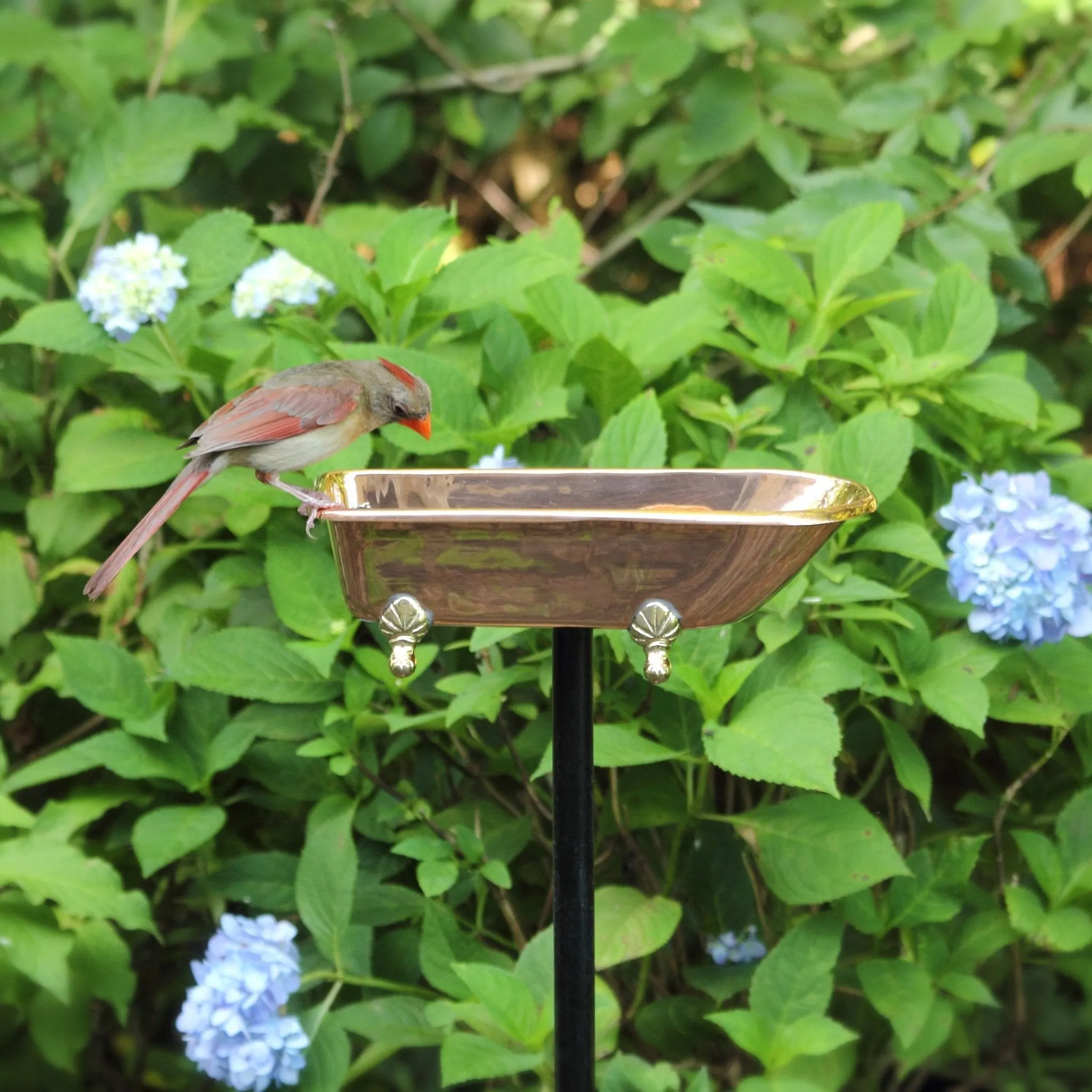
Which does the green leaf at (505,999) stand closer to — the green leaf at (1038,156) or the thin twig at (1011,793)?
the thin twig at (1011,793)

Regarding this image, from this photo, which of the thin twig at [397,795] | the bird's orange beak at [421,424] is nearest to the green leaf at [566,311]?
the bird's orange beak at [421,424]

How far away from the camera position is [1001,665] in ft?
5.58

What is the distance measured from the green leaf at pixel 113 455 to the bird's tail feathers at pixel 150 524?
0.42 m

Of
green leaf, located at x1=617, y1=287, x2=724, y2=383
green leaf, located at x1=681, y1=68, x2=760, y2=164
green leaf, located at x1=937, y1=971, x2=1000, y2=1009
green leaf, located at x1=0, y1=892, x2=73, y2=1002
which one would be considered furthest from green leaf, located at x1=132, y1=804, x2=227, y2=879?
green leaf, located at x1=681, y1=68, x2=760, y2=164

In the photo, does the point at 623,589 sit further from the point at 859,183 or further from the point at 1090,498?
the point at 859,183

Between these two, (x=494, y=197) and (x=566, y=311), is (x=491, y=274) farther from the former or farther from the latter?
(x=494, y=197)

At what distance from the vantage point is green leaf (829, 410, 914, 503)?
166 cm

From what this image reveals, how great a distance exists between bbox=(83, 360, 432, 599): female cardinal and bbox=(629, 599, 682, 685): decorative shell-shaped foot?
38 centimetres

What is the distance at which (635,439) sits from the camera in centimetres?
171

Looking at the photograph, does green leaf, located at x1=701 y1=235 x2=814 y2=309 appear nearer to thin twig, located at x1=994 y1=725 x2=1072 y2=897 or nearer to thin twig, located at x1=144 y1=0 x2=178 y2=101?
thin twig, located at x1=994 y1=725 x2=1072 y2=897

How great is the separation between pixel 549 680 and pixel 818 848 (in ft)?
1.22

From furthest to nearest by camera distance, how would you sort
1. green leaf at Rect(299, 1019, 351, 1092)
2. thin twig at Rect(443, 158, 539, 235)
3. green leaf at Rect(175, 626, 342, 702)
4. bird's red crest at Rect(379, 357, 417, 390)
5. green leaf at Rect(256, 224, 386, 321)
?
thin twig at Rect(443, 158, 539, 235) < green leaf at Rect(256, 224, 386, 321) < green leaf at Rect(175, 626, 342, 702) < green leaf at Rect(299, 1019, 351, 1092) < bird's red crest at Rect(379, 357, 417, 390)

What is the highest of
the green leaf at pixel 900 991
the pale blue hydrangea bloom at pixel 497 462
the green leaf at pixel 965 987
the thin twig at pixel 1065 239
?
the thin twig at pixel 1065 239

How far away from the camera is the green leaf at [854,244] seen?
6.17ft
